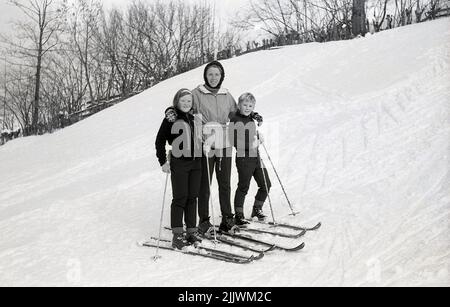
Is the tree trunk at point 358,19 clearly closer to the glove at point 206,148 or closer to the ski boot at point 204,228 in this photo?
the glove at point 206,148

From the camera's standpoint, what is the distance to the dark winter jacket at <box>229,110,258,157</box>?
4984 millimetres

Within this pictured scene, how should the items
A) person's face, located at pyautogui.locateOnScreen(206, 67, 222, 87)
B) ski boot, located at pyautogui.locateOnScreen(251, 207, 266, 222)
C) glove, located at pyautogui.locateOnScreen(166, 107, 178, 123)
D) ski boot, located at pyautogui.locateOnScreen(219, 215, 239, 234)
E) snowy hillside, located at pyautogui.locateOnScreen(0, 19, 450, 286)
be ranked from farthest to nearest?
ski boot, located at pyautogui.locateOnScreen(251, 207, 266, 222) < ski boot, located at pyautogui.locateOnScreen(219, 215, 239, 234) < person's face, located at pyautogui.locateOnScreen(206, 67, 222, 87) < glove, located at pyautogui.locateOnScreen(166, 107, 178, 123) < snowy hillside, located at pyautogui.locateOnScreen(0, 19, 450, 286)

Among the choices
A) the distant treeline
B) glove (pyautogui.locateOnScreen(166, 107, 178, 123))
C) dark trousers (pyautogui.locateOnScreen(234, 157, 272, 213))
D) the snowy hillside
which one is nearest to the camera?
the snowy hillside

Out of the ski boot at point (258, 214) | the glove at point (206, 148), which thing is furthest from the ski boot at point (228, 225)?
the glove at point (206, 148)

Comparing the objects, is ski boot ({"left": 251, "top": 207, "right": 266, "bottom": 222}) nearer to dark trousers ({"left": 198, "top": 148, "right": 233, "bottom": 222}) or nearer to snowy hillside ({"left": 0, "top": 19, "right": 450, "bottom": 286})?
snowy hillside ({"left": 0, "top": 19, "right": 450, "bottom": 286})

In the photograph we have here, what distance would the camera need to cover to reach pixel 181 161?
449cm

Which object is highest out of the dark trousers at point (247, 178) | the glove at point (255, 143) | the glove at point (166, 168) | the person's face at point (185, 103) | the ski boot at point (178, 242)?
the person's face at point (185, 103)

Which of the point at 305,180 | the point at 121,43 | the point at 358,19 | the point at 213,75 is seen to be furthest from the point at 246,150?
the point at 121,43

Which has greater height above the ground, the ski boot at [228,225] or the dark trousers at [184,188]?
the dark trousers at [184,188]

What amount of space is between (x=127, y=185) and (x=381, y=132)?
176 inches

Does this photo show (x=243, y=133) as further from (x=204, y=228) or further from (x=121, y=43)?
(x=121, y=43)

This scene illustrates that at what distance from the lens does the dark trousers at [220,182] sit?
4.84 meters

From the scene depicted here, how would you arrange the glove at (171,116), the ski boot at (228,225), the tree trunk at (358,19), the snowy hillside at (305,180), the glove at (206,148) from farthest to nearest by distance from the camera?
the tree trunk at (358,19) < the ski boot at (228,225) < the glove at (206,148) < the glove at (171,116) < the snowy hillside at (305,180)

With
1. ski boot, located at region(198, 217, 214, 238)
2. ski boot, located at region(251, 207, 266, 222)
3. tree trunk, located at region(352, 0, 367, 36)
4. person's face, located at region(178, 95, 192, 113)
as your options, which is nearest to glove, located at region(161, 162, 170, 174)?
person's face, located at region(178, 95, 192, 113)
